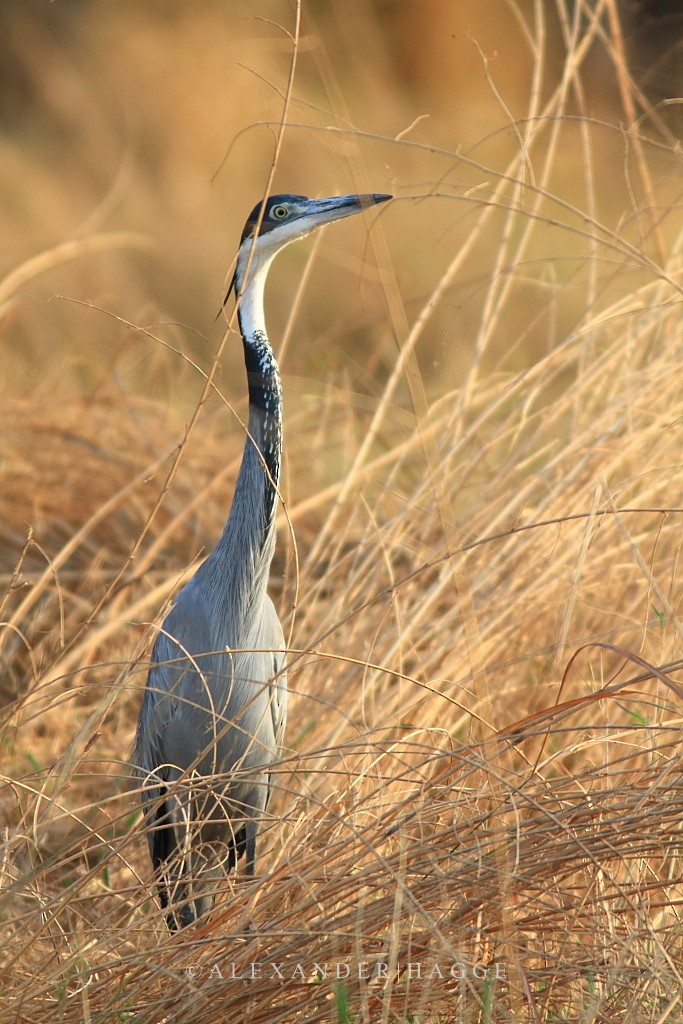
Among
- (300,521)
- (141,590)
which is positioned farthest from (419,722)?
(300,521)

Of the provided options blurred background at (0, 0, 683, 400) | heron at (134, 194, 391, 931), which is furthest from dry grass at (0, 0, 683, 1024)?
blurred background at (0, 0, 683, 400)

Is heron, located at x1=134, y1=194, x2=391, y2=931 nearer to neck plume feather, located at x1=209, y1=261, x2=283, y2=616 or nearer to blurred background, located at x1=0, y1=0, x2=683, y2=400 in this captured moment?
neck plume feather, located at x1=209, y1=261, x2=283, y2=616

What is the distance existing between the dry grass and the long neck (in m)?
0.11

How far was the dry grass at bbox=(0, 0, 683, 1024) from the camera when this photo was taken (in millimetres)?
1676

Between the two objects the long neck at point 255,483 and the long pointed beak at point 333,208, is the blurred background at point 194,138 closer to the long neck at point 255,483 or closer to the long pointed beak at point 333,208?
the long pointed beak at point 333,208

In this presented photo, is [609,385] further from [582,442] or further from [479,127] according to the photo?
[479,127]

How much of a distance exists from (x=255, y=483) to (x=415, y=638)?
0.62 metres

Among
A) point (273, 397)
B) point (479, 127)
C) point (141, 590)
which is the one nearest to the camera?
point (273, 397)

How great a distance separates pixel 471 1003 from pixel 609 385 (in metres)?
1.78

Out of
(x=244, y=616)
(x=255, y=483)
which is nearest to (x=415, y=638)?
(x=244, y=616)

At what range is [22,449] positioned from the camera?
13.8 feet

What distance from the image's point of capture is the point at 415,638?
292 cm

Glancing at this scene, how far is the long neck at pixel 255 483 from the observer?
254cm

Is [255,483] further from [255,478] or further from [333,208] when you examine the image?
[333,208]
